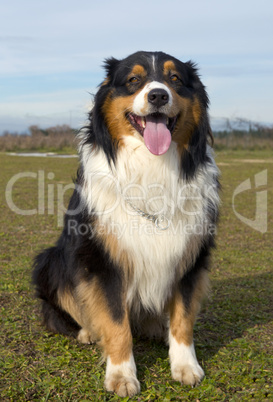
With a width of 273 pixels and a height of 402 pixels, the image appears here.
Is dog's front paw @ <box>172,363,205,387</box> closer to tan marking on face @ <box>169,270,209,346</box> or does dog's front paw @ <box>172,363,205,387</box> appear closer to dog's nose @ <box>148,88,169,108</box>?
tan marking on face @ <box>169,270,209,346</box>

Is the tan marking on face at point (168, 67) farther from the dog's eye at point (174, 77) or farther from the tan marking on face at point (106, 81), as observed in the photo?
the tan marking on face at point (106, 81)

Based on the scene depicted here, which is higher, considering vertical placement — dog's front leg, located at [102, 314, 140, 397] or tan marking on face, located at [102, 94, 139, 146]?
tan marking on face, located at [102, 94, 139, 146]

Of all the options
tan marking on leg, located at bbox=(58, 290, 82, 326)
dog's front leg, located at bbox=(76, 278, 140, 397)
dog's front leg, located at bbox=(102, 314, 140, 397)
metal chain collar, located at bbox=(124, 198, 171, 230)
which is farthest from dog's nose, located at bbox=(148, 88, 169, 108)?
tan marking on leg, located at bbox=(58, 290, 82, 326)

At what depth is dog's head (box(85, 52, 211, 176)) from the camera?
10.9 ft

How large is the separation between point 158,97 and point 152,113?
0.17 metres

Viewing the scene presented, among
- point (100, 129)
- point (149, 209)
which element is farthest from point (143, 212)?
point (100, 129)

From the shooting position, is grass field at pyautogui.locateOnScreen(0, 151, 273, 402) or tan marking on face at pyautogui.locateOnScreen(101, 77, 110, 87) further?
tan marking on face at pyautogui.locateOnScreen(101, 77, 110, 87)

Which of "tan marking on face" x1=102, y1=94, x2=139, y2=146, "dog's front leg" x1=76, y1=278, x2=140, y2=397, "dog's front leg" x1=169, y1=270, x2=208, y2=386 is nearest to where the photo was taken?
"dog's front leg" x1=76, y1=278, x2=140, y2=397

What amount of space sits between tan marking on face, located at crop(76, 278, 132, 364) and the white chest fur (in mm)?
207

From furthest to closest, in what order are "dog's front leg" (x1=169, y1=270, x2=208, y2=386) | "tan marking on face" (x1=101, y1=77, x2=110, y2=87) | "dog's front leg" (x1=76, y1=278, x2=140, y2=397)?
"tan marking on face" (x1=101, y1=77, x2=110, y2=87) → "dog's front leg" (x1=169, y1=270, x2=208, y2=386) → "dog's front leg" (x1=76, y1=278, x2=140, y2=397)

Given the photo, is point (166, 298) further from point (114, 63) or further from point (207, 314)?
point (114, 63)

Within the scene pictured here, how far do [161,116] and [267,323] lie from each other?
7.26ft

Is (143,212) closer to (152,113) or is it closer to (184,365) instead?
(152,113)

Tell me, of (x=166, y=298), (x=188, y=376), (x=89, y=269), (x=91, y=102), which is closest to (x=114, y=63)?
(x=91, y=102)
